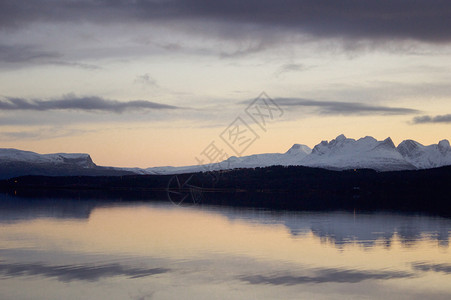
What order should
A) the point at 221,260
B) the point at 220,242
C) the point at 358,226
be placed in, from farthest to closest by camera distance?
the point at 358,226 → the point at 220,242 → the point at 221,260

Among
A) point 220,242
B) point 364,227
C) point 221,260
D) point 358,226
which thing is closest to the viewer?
point 221,260

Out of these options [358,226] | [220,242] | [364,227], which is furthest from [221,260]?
[358,226]

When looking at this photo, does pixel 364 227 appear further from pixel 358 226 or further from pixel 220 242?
pixel 220 242

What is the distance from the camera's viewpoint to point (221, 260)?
3312cm

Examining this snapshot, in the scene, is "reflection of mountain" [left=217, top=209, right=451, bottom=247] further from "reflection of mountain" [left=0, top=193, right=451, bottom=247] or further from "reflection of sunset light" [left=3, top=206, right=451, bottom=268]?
"reflection of sunset light" [left=3, top=206, right=451, bottom=268]

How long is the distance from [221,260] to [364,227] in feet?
78.8

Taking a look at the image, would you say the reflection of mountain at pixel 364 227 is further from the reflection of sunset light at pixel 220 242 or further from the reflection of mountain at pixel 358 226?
the reflection of sunset light at pixel 220 242

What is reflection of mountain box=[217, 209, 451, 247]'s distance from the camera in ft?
145

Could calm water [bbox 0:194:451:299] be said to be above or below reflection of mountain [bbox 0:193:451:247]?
below

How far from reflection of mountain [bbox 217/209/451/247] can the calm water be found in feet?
0.50

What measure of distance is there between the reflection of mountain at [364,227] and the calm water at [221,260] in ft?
0.50

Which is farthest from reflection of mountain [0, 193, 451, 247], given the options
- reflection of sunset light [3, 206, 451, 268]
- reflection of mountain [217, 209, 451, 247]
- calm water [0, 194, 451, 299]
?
reflection of sunset light [3, 206, 451, 268]

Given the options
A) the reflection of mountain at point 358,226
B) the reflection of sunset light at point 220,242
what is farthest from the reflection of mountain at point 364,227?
the reflection of sunset light at point 220,242

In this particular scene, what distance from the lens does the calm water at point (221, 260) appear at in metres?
25.2
